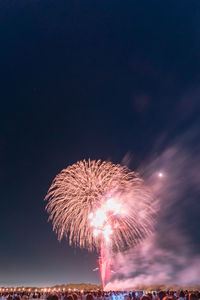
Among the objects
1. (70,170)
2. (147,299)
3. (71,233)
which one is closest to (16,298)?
(147,299)

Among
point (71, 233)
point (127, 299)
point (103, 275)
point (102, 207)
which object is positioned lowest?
point (127, 299)

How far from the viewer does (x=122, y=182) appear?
43.4 metres

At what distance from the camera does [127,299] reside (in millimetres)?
22562

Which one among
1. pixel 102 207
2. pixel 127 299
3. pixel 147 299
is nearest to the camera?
pixel 147 299

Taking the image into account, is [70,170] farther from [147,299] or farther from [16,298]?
[147,299]

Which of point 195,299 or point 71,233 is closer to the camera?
point 195,299

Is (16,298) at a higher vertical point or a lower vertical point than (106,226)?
lower

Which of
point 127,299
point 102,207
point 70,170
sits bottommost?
point 127,299

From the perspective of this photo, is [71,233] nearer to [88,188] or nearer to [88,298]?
[88,188]

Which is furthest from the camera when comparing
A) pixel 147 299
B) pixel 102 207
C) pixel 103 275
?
pixel 103 275

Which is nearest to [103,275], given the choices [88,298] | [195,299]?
[88,298]

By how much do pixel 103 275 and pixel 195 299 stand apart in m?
36.2

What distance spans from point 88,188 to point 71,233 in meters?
7.74

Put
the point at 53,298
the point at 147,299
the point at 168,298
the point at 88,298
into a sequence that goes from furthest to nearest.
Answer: the point at 88,298 < the point at 53,298 < the point at 147,299 < the point at 168,298
